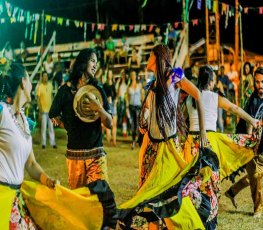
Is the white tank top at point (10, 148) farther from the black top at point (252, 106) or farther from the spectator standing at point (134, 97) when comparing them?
the spectator standing at point (134, 97)

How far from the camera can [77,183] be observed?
5.09 m

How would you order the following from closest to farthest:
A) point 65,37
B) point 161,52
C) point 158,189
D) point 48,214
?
point 48,214
point 158,189
point 161,52
point 65,37

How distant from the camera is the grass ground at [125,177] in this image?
21.1 ft

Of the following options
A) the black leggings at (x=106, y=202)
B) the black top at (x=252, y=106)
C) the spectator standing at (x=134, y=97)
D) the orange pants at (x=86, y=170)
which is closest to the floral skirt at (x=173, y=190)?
the orange pants at (x=86, y=170)

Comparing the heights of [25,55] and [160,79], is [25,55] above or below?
above

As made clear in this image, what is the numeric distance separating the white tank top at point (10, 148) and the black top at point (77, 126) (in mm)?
1494

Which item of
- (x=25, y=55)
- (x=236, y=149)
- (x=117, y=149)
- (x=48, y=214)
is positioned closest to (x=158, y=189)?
(x=48, y=214)

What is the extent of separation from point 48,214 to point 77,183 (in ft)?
4.69

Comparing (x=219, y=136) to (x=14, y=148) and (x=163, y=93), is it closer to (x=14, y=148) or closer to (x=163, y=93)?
(x=163, y=93)

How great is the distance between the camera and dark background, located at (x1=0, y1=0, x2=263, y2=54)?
28.1m

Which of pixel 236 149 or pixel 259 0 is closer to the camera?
pixel 236 149

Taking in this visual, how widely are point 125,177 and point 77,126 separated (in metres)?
4.65

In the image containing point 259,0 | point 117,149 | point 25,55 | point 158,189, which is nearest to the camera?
point 158,189

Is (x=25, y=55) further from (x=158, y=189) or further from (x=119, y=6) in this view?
(x=158, y=189)
